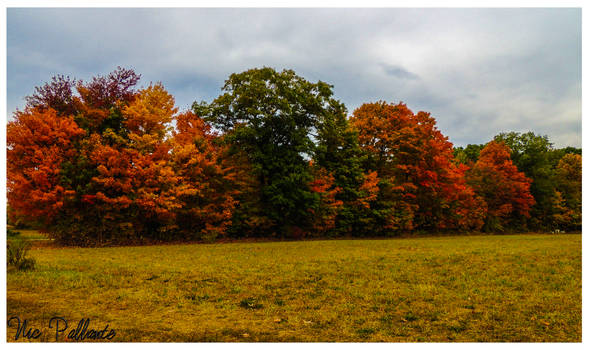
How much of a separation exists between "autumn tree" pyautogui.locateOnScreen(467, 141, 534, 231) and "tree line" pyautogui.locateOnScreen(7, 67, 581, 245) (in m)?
0.17

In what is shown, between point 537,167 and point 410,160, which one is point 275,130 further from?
point 537,167

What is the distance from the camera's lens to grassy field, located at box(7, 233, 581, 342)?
18.5ft

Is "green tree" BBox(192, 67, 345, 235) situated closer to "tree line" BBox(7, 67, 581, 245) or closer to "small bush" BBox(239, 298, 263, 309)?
"tree line" BBox(7, 67, 581, 245)

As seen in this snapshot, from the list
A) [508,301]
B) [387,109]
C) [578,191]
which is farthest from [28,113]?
[578,191]

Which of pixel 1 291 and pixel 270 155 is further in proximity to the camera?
pixel 270 155

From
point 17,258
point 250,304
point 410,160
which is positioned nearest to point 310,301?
point 250,304

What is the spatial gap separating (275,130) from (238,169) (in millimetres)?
4443

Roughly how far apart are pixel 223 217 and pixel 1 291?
2134 cm

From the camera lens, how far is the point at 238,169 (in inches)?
1125

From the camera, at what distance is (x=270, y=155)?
28.5 meters

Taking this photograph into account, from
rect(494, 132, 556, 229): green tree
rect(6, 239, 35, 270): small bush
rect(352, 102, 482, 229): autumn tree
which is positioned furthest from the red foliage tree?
rect(494, 132, 556, 229): green tree

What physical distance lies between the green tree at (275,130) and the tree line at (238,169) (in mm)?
111

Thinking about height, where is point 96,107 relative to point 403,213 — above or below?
above
